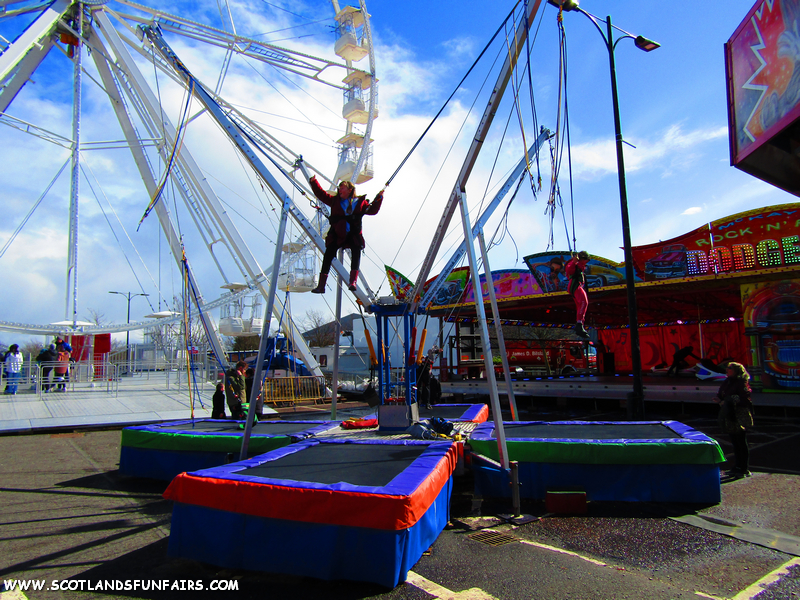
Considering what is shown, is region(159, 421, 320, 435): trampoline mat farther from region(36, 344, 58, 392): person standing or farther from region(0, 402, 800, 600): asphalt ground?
region(36, 344, 58, 392): person standing

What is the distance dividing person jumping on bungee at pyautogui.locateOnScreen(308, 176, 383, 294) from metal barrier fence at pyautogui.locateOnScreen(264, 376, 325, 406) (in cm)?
1184

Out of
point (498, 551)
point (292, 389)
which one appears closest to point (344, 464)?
point (498, 551)

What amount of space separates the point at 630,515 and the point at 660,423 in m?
2.40

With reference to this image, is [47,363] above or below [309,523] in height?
above

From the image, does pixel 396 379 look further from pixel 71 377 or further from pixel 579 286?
pixel 71 377

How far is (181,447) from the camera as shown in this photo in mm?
7480

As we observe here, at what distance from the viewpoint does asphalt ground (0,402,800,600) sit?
12.6ft

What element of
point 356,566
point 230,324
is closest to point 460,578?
point 356,566

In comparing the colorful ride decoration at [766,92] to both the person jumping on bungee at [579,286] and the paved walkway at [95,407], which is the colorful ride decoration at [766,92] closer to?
the person jumping on bungee at [579,286]

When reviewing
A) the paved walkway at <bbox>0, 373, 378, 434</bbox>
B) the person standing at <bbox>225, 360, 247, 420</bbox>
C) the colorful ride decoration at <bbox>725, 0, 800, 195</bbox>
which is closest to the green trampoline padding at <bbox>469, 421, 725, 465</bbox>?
the colorful ride decoration at <bbox>725, 0, 800, 195</bbox>

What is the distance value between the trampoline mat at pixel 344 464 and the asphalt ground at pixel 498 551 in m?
0.81

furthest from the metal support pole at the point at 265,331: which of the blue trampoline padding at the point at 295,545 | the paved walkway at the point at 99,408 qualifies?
the paved walkway at the point at 99,408

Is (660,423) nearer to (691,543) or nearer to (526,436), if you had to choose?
(526,436)

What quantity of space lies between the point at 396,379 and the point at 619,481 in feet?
12.6
